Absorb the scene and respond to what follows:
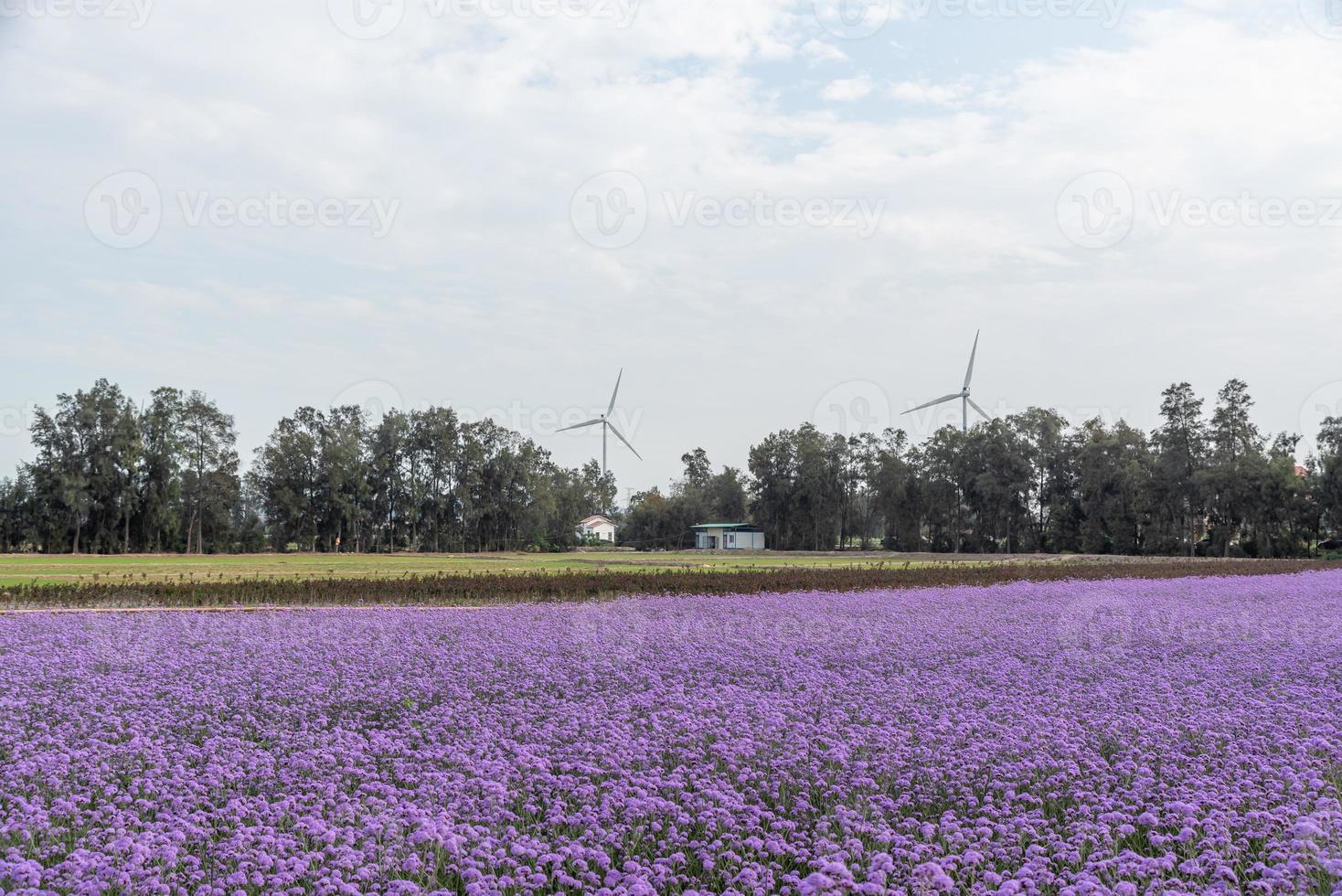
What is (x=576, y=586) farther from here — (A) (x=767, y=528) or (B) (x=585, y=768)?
(A) (x=767, y=528)

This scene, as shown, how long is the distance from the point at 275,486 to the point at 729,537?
1605 inches

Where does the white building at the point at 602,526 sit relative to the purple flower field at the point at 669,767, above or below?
above

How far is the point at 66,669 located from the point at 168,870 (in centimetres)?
714

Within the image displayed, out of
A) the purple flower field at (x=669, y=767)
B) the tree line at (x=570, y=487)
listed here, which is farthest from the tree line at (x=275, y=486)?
the purple flower field at (x=669, y=767)

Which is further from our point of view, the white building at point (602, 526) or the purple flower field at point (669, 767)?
the white building at point (602, 526)

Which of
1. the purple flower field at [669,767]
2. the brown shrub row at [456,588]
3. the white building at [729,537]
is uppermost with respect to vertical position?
the white building at [729,537]

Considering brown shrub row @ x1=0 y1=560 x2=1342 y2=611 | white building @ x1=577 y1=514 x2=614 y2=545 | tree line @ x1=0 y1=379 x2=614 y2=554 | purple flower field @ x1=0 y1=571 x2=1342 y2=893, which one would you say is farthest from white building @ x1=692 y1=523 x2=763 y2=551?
purple flower field @ x1=0 y1=571 x2=1342 y2=893

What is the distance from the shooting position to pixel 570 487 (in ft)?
323

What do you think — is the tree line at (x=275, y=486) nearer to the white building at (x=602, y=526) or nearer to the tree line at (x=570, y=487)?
the tree line at (x=570, y=487)

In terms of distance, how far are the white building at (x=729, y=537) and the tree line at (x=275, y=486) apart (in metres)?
13.3

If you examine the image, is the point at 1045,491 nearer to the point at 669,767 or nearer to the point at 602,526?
the point at 602,526

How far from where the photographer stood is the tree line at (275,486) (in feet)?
228

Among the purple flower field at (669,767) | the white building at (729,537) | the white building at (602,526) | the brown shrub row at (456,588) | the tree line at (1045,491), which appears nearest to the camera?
the purple flower field at (669,767)

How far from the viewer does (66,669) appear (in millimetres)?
11508
